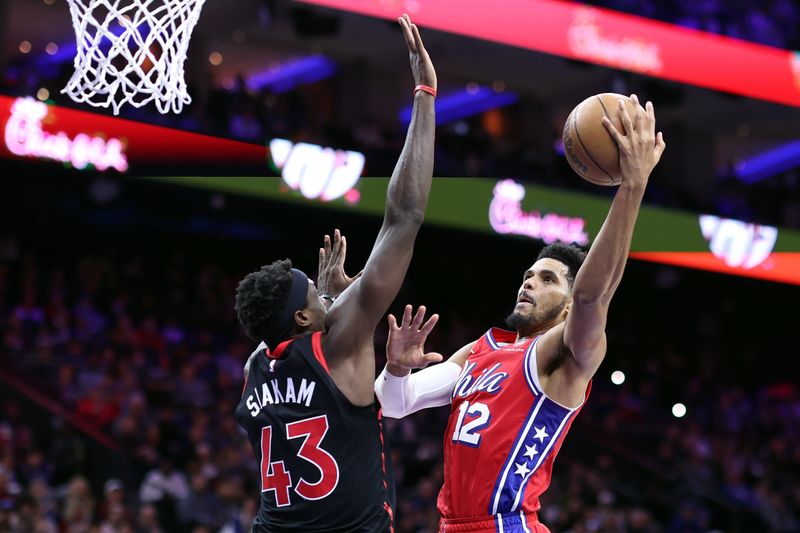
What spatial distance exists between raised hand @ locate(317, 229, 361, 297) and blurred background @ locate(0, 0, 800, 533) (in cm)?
563

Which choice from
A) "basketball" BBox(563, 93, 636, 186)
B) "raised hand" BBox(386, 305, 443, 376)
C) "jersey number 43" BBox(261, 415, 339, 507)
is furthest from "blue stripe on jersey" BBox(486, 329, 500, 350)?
"jersey number 43" BBox(261, 415, 339, 507)

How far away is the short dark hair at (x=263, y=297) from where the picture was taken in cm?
394

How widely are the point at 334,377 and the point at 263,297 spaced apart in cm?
37

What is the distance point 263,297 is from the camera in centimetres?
394

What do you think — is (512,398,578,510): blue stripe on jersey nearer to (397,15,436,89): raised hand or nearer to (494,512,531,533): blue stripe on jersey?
(494,512,531,533): blue stripe on jersey

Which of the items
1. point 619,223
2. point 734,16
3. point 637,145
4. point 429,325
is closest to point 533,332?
point 429,325

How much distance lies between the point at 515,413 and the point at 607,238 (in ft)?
2.89

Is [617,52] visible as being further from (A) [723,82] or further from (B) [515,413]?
(B) [515,413]

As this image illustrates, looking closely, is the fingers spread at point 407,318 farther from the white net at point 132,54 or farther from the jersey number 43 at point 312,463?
the white net at point 132,54

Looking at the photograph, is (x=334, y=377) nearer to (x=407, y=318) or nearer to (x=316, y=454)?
(x=316, y=454)

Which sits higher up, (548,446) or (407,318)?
(407,318)

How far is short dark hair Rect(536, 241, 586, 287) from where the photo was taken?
4.70 meters

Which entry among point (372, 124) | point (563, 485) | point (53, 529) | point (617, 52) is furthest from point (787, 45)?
point (53, 529)

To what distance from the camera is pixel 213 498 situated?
1068cm
